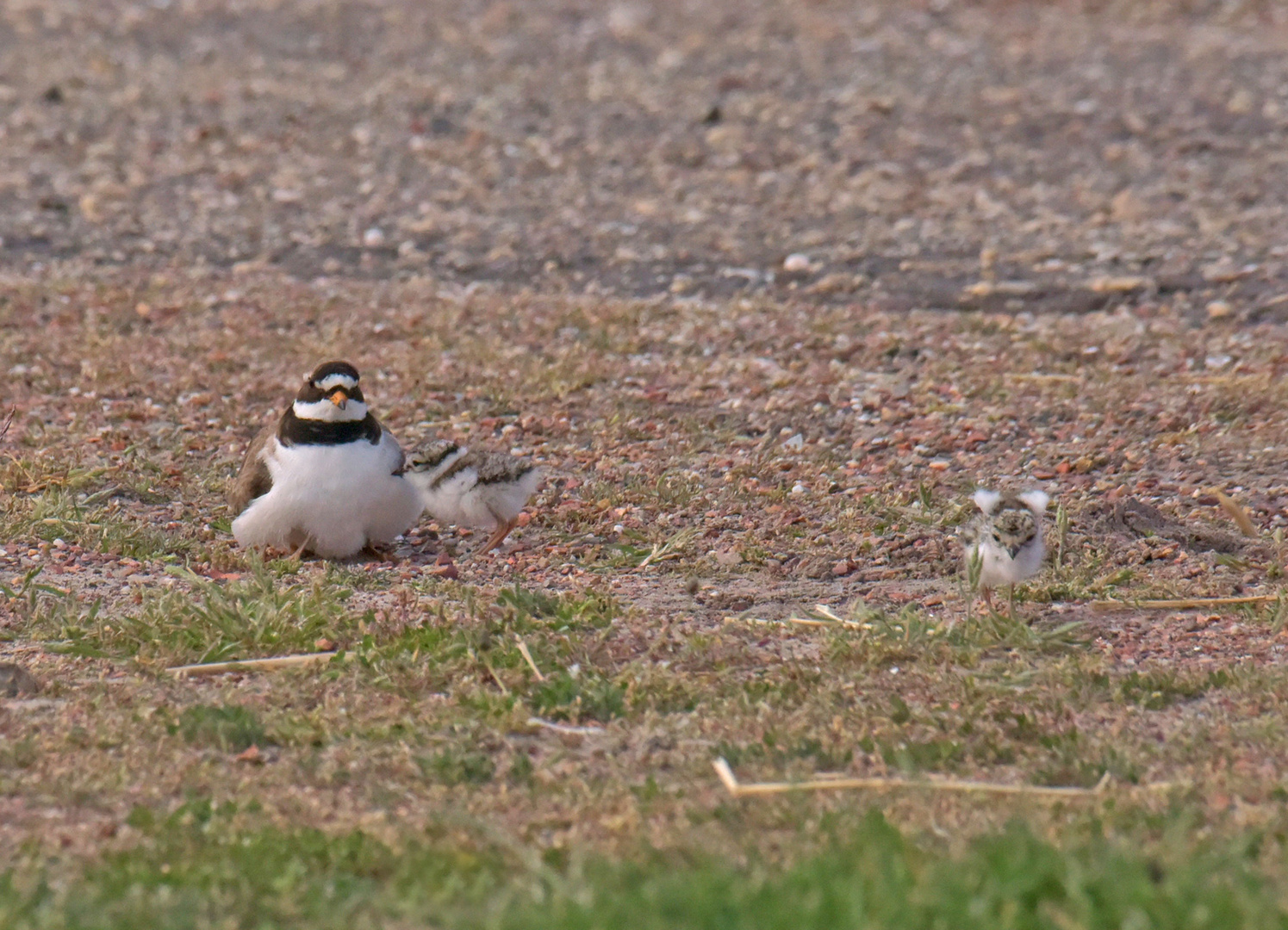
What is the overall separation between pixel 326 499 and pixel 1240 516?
3.82m

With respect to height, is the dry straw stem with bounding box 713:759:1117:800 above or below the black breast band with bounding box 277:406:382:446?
below

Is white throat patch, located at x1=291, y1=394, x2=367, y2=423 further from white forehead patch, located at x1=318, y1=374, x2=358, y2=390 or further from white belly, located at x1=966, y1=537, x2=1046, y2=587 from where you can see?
white belly, located at x1=966, y1=537, x2=1046, y2=587

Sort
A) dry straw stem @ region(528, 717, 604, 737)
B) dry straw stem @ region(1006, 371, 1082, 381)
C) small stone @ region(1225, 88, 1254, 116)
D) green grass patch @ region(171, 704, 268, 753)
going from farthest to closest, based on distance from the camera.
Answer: small stone @ region(1225, 88, 1254, 116) < dry straw stem @ region(1006, 371, 1082, 381) < dry straw stem @ region(528, 717, 604, 737) < green grass patch @ region(171, 704, 268, 753)

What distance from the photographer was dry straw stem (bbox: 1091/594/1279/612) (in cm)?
689

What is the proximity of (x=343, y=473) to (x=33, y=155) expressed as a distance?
9682 mm

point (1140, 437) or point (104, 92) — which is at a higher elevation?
point (104, 92)

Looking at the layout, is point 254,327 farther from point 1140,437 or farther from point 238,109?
point 238,109

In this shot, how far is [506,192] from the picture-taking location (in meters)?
15.0

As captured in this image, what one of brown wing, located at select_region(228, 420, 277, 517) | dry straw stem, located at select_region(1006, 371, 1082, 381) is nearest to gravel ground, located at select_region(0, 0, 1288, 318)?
dry straw stem, located at select_region(1006, 371, 1082, 381)

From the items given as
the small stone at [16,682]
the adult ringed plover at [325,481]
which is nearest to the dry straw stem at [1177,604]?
the adult ringed plover at [325,481]

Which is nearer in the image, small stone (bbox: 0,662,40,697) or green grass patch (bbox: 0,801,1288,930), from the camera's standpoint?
green grass patch (bbox: 0,801,1288,930)

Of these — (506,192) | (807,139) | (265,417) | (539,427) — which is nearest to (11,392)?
(265,417)

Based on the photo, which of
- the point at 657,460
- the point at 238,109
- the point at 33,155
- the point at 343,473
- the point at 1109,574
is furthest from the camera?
the point at 238,109

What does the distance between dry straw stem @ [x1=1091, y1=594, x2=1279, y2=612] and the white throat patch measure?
3.14m
